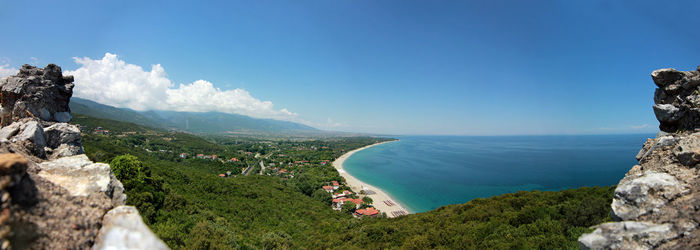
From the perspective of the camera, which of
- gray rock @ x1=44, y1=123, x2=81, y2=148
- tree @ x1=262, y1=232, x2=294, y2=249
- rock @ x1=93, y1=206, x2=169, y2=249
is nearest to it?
rock @ x1=93, y1=206, x2=169, y2=249

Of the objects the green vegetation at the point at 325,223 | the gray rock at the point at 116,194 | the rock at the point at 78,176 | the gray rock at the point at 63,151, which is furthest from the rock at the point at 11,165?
the green vegetation at the point at 325,223

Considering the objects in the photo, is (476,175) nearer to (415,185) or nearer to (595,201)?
(415,185)

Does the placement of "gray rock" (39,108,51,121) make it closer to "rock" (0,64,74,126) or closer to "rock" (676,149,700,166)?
"rock" (0,64,74,126)

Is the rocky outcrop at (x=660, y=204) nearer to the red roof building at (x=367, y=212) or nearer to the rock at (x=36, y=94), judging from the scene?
the rock at (x=36, y=94)

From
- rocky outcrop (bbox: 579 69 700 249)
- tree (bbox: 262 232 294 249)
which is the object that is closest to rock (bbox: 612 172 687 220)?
rocky outcrop (bbox: 579 69 700 249)

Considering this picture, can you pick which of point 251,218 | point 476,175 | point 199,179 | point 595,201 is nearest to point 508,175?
point 476,175
